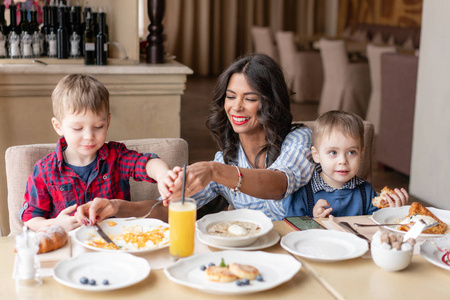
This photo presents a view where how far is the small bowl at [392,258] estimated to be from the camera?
1324 millimetres

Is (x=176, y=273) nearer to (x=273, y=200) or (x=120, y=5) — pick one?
(x=273, y=200)

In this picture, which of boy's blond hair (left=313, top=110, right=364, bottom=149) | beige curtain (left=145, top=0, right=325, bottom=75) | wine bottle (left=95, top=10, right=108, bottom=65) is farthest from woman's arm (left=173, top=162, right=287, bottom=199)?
beige curtain (left=145, top=0, right=325, bottom=75)

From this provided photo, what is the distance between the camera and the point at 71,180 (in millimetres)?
1863

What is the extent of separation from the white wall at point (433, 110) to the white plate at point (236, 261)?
2.85 m

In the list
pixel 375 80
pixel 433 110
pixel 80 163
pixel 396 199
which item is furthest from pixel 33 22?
pixel 375 80

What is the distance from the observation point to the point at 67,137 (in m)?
1.80

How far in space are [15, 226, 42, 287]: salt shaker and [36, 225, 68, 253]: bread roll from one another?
0.12 metres

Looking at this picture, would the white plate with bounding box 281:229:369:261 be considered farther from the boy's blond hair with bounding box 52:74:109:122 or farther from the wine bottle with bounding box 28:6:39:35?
the wine bottle with bounding box 28:6:39:35

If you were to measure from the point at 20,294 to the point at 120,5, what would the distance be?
241cm

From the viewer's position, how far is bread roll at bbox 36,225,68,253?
1.39m

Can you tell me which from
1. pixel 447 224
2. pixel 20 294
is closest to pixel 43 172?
→ pixel 20 294

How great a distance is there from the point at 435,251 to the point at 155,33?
7.57ft

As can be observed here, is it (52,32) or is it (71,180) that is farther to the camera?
(52,32)

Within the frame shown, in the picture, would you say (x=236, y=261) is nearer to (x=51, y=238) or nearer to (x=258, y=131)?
(x=51, y=238)
